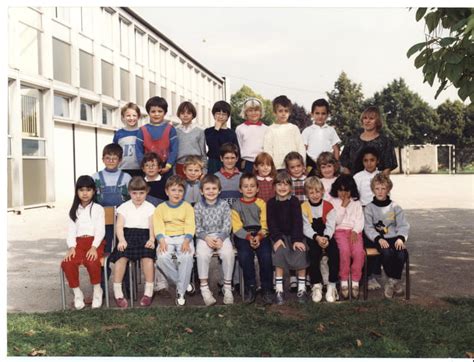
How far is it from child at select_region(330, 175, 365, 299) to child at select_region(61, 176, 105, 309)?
235 cm

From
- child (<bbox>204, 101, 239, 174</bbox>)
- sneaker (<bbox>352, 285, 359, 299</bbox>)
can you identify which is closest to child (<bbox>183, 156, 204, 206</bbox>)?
child (<bbox>204, 101, 239, 174</bbox>)

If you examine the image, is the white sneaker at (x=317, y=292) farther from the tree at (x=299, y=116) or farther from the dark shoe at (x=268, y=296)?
the tree at (x=299, y=116)

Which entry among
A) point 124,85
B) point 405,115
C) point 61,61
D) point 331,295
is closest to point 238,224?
point 331,295

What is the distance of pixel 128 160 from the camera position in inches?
248

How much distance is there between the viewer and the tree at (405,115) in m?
43.1

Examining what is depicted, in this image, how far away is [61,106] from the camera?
1920 centimetres

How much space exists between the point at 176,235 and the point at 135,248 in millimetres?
416

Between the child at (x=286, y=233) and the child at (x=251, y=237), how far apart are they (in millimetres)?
88

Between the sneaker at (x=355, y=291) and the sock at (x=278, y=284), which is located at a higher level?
the sock at (x=278, y=284)

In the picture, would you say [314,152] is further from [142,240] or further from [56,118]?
[56,118]

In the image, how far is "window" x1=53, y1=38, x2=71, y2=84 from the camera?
58.5 feet

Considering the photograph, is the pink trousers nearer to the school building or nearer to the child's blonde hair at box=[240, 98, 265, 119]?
the child's blonde hair at box=[240, 98, 265, 119]

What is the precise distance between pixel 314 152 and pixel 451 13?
8.38 feet

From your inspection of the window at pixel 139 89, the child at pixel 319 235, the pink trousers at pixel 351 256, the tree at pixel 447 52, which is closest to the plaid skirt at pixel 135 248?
the child at pixel 319 235
